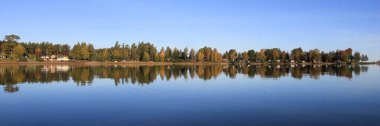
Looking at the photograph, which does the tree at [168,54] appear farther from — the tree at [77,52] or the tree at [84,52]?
the tree at [77,52]

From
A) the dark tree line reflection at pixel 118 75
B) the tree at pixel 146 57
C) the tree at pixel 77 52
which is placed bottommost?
the dark tree line reflection at pixel 118 75

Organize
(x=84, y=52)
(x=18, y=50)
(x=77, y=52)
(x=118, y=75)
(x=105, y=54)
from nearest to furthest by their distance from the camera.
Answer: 1. (x=118, y=75)
2. (x=18, y=50)
3. (x=84, y=52)
4. (x=77, y=52)
5. (x=105, y=54)

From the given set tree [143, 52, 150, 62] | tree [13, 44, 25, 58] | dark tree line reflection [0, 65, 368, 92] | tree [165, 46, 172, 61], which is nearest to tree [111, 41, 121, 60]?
tree [143, 52, 150, 62]

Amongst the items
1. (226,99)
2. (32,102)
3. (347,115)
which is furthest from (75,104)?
(347,115)

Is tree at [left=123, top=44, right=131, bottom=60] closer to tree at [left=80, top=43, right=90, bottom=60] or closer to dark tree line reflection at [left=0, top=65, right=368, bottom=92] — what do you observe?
tree at [left=80, top=43, right=90, bottom=60]

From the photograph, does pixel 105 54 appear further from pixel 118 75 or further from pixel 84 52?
pixel 118 75

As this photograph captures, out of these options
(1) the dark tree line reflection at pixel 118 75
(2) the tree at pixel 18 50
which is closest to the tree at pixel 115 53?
(2) the tree at pixel 18 50

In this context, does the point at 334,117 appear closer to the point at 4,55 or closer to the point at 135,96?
the point at 135,96

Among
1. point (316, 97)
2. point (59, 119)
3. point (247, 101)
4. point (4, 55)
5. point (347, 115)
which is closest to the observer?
point (59, 119)

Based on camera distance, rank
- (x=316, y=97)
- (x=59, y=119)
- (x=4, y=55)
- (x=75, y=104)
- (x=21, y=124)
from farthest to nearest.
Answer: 1. (x=4, y=55)
2. (x=316, y=97)
3. (x=75, y=104)
4. (x=59, y=119)
5. (x=21, y=124)

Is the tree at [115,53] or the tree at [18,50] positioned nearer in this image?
the tree at [18,50]

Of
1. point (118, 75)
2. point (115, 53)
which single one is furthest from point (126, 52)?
point (118, 75)

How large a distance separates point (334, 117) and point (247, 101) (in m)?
6.78

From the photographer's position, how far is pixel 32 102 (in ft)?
70.8
